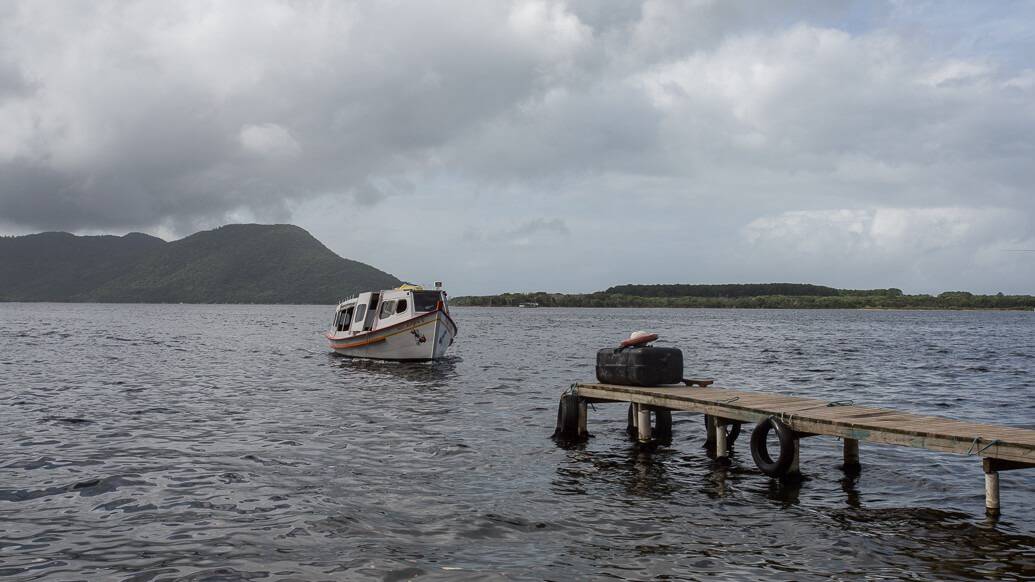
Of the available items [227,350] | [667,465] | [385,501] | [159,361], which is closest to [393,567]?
[385,501]

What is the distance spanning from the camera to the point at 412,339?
127 feet

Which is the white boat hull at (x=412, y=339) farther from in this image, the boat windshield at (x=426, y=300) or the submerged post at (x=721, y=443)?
the submerged post at (x=721, y=443)

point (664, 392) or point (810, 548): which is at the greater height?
point (664, 392)

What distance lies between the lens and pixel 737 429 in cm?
1698

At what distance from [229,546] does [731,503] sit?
25.2ft

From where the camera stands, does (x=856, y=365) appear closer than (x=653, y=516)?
No

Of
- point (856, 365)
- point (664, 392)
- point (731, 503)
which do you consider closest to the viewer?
point (731, 503)

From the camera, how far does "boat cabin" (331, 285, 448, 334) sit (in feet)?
128

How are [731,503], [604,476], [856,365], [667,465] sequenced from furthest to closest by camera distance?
[856,365], [667,465], [604,476], [731,503]

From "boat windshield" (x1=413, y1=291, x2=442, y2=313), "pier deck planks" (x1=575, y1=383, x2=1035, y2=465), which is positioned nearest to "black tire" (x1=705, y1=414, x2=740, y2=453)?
"pier deck planks" (x1=575, y1=383, x2=1035, y2=465)

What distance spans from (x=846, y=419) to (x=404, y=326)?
28110 mm

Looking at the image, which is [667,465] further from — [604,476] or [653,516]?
[653,516]

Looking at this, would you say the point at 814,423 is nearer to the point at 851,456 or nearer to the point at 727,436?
the point at 851,456

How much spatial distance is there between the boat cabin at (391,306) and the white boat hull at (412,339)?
376 mm
